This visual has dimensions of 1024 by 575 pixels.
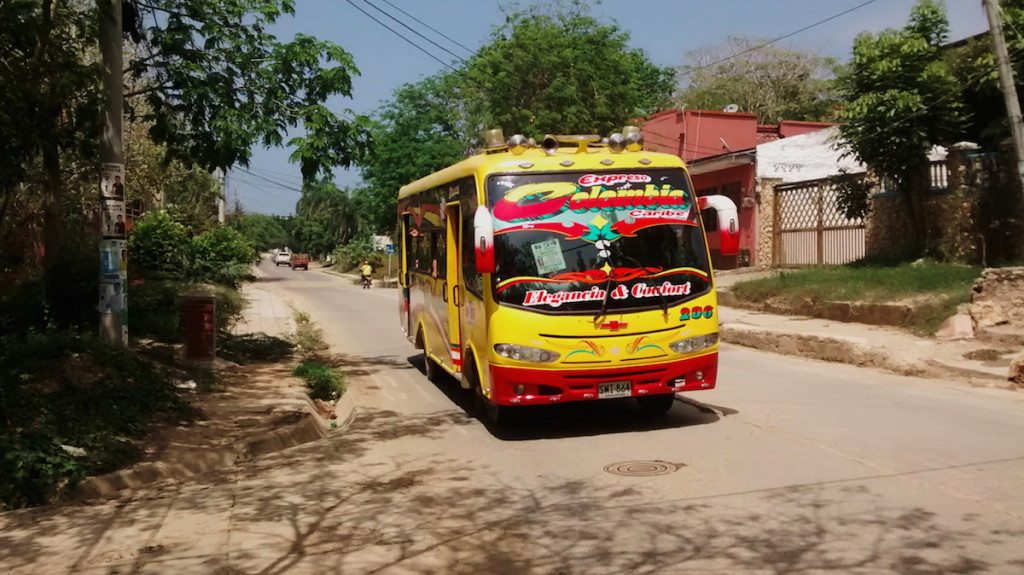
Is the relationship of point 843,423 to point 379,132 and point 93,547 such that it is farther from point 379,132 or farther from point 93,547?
point 379,132

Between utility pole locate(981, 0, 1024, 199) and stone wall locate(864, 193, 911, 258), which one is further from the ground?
utility pole locate(981, 0, 1024, 199)

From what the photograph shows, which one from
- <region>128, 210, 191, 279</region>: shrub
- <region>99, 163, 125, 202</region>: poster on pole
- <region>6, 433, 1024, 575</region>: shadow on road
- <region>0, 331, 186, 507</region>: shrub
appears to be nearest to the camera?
<region>6, 433, 1024, 575</region>: shadow on road

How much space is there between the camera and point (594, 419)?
A: 372 inches

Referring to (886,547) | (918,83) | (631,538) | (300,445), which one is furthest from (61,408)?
(918,83)

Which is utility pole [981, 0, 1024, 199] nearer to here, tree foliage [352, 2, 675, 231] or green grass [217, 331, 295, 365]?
green grass [217, 331, 295, 365]

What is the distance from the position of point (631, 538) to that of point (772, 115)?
1970 inches

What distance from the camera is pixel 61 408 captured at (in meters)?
8.01

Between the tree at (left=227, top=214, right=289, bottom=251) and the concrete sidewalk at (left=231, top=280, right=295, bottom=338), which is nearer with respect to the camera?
the concrete sidewalk at (left=231, top=280, right=295, bottom=338)

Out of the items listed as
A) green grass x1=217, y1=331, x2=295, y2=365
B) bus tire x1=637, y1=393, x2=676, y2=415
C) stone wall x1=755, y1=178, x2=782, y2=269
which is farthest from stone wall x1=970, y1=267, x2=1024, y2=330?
stone wall x1=755, y1=178, x2=782, y2=269

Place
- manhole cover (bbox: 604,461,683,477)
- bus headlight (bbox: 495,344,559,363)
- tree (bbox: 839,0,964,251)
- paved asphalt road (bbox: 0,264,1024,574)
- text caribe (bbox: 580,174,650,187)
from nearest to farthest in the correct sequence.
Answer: paved asphalt road (bbox: 0,264,1024,574), manhole cover (bbox: 604,461,683,477), bus headlight (bbox: 495,344,559,363), text caribe (bbox: 580,174,650,187), tree (bbox: 839,0,964,251)

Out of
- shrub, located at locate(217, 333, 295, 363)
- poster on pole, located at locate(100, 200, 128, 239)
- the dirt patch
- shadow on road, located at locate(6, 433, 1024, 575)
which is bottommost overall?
shadow on road, located at locate(6, 433, 1024, 575)

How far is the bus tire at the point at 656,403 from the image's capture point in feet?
30.6

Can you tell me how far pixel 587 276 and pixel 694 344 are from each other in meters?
1.24

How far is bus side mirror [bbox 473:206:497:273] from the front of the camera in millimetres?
7922
